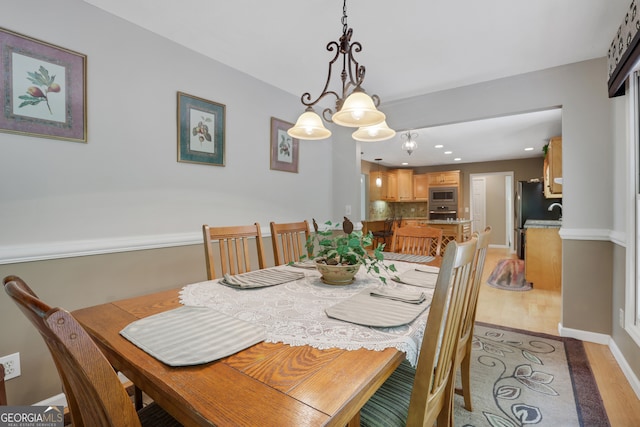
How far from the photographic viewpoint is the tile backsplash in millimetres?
8199

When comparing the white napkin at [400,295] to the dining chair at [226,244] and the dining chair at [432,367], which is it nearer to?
the dining chair at [432,367]

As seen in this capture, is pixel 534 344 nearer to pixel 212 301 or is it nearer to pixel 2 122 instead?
pixel 212 301

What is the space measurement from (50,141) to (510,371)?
3110 mm

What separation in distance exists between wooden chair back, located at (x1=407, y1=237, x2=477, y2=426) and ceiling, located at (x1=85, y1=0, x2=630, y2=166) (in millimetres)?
1641

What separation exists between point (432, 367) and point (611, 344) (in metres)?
2.47

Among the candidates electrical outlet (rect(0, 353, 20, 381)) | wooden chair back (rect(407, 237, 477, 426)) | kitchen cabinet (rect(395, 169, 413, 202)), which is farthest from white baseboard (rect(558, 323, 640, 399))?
kitchen cabinet (rect(395, 169, 413, 202))

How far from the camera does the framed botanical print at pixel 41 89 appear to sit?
1.52 meters

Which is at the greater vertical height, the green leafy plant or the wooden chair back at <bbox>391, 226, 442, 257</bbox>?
the green leafy plant

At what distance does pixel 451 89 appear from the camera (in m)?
2.97

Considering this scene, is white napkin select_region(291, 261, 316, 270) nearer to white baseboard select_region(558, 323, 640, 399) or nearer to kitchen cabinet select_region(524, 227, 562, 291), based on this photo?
white baseboard select_region(558, 323, 640, 399)

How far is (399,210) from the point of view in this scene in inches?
356

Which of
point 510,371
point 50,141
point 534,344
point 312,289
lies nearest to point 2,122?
point 50,141

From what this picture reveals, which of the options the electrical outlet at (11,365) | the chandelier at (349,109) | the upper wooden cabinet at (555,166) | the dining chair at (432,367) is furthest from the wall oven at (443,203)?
the electrical outlet at (11,365)

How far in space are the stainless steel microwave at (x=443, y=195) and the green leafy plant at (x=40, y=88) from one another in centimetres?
771
